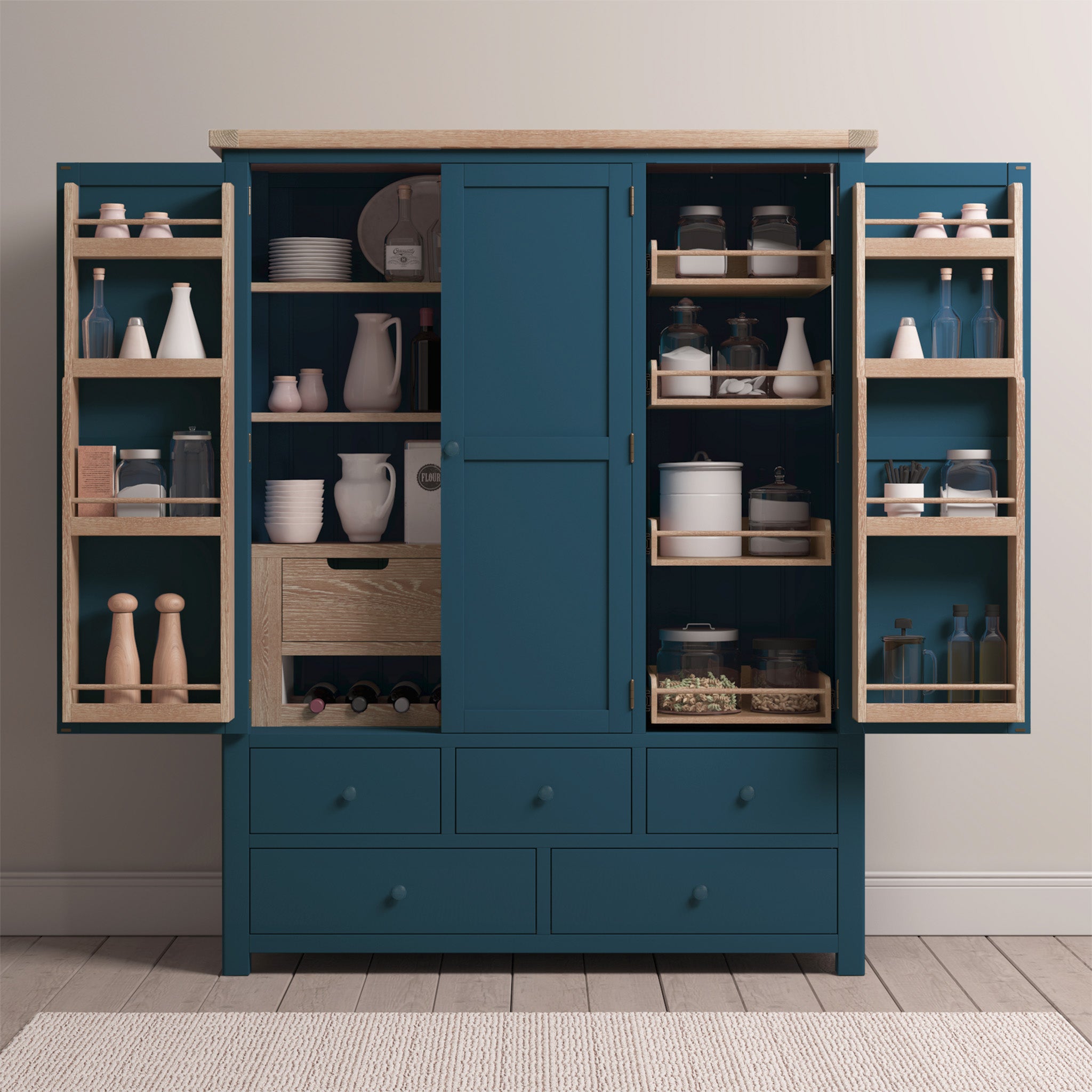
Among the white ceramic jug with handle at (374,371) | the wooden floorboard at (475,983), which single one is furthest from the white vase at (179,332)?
the wooden floorboard at (475,983)

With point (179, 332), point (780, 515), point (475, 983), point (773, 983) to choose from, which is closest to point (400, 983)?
point (475, 983)

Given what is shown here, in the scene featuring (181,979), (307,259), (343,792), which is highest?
(307,259)

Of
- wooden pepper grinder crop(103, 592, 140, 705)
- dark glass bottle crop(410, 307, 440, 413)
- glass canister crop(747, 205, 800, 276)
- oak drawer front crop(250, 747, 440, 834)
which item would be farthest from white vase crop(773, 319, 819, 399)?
wooden pepper grinder crop(103, 592, 140, 705)

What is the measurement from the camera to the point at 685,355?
2.78 meters

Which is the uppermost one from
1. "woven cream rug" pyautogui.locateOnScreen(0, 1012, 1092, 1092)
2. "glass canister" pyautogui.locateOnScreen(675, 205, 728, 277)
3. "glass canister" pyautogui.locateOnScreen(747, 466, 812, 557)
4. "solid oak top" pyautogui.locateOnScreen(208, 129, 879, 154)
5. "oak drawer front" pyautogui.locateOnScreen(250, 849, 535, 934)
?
"solid oak top" pyautogui.locateOnScreen(208, 129, 879, 154)

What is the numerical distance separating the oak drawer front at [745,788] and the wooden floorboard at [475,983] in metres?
0.54

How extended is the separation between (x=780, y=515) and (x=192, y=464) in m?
1.49

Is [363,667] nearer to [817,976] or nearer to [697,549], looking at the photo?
[697,549]

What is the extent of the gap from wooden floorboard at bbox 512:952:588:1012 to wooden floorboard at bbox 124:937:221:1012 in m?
0.78

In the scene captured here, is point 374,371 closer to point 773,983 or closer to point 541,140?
point 541,140

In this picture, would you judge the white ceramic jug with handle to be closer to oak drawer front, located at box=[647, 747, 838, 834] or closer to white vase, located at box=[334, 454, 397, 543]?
white vase, located at box=[334, 454, 397, 543]

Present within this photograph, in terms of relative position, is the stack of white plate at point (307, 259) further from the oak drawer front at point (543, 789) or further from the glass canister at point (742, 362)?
the oak drawer front at point (543, 789)

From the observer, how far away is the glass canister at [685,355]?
9.05ft

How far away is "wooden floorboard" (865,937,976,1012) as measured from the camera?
2.64 m
